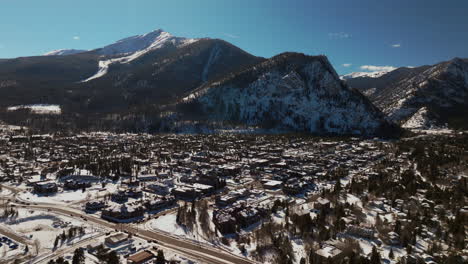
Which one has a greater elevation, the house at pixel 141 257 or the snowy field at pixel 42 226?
the snowy field at pixel 42 226

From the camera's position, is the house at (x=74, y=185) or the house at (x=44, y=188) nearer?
the house at (x=44, y=188)

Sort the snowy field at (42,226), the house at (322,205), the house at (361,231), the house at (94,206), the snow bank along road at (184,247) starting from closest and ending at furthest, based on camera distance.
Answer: the snow bank along road at (184,247), the snowy field at (42,226), the house at (361,231), the house at (322,205), the house at (94,206)

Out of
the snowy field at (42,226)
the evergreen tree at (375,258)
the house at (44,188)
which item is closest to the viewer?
the evergreen tree at (375,258)

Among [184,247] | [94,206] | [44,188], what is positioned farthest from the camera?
[44,188]

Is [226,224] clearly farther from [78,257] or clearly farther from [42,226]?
[42,226]

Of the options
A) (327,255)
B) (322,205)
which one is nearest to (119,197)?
(322,205)

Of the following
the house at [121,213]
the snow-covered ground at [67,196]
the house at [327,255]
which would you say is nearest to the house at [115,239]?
the house at [121,213]

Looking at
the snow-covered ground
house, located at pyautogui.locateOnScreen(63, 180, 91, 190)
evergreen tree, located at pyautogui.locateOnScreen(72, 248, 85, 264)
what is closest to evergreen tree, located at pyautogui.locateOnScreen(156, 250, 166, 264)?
evergreen tree, located at pyautogui.locateOnScreen(72, 248, 85, 264)

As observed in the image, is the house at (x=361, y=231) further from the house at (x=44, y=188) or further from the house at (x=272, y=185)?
the house at (x=44, y=188)
